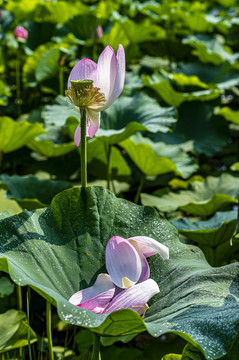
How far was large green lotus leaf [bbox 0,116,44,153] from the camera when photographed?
1.89 meters

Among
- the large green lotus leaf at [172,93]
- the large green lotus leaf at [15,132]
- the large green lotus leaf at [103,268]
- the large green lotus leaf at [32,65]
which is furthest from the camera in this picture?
the large green lotus leaf at [32,65]

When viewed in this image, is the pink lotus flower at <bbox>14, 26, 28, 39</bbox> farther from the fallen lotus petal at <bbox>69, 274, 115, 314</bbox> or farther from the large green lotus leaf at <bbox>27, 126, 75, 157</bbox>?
the fallen lotus petal at <bbox>69, 274, 115, 314</bbox>

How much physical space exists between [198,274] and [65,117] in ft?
3.94

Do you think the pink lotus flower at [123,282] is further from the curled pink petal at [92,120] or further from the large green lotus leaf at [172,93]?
the large green lotus leaf at [172,93]

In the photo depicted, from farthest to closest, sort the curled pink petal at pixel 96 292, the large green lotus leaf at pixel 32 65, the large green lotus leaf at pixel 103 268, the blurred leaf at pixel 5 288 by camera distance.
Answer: the large green lotus leaf at pixel 32 65
the blurred leaf at pixel 5 288
the curled pink petal at pixel 96 292
the large green lotus leaf at pixel 103 268

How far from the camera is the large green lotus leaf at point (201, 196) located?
1.79 meters

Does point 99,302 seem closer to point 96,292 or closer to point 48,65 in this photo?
point 96,292

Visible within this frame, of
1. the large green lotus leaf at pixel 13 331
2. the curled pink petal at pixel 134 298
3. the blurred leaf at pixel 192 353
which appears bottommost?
the large green lotus leaf at pixel 13 331

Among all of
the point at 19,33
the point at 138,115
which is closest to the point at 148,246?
the point at 138,115

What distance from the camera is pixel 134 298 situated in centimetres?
88

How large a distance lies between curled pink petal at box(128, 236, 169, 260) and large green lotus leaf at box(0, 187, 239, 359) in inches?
2.2

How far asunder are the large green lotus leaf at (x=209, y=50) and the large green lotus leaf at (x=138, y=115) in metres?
1.03

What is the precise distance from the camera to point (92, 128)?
1.08m

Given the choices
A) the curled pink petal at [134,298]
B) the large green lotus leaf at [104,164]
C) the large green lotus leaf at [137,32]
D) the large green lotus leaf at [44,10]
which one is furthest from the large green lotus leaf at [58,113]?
the large green lotus leaf at [44,10]
